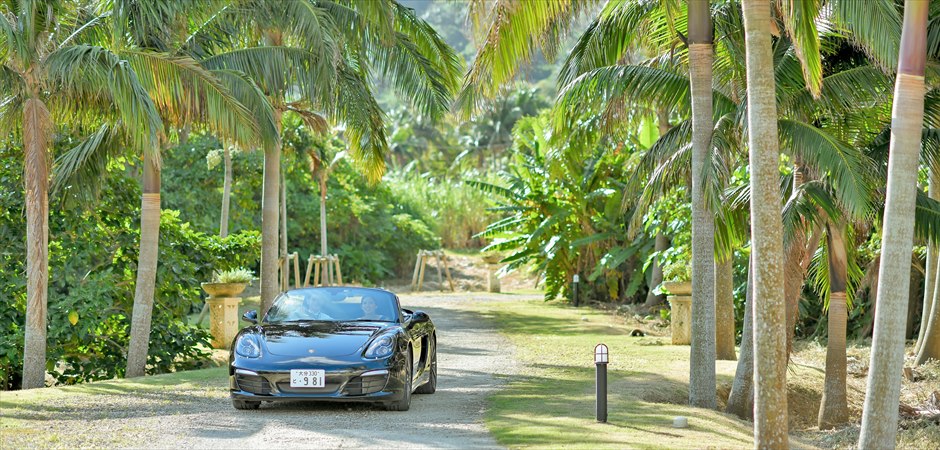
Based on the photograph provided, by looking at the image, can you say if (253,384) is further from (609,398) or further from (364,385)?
(609,398)

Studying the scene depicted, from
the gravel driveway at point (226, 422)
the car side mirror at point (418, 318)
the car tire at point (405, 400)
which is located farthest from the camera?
the car side mirror at point (418, 318)

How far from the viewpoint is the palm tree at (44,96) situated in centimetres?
1268

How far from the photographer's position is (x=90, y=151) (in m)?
15.6

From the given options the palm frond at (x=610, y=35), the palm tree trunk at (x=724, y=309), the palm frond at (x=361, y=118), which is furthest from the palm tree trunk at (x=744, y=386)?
the palm frond at (x=361, y=118)

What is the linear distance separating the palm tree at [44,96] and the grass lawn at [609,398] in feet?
18.9

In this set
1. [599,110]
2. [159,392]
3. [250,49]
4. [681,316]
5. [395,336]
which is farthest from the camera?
[681,316]

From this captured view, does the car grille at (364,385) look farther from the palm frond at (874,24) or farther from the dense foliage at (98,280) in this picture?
the dense foliage at (98,280)

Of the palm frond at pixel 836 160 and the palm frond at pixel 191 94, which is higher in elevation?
the palm frond at pixel 191 94

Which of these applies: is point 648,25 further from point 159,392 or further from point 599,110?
point 159,392

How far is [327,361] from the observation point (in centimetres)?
1048

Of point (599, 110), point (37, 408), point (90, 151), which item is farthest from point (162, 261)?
point (599, 110)

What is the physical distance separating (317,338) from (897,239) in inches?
224

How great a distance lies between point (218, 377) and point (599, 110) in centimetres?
735

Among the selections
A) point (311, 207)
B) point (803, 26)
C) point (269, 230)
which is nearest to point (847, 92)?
point (803, 26)
